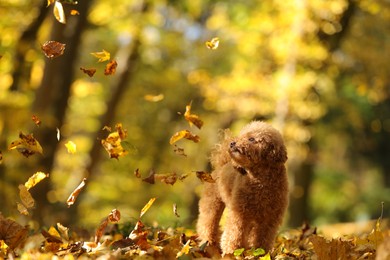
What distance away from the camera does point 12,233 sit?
3.57 meters

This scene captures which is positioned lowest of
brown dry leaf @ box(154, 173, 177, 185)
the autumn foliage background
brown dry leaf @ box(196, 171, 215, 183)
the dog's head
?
the autumn foliage background

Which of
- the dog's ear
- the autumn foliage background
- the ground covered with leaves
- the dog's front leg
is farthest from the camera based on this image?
the autumn foliage background

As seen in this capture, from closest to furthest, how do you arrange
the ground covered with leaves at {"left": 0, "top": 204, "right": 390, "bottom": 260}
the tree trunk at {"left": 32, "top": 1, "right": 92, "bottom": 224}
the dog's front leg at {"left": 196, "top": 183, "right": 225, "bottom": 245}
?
the ground covered with leaves at {"left": 0, "top": 204, "right": 390, "bottom": 260} < the dog's front leg at {"left": 196, "top": 183, "right": 225, "bottom": 245} < the tree trunk at {"left": 32, "top": 1, "right": 92, "bottom": 224}

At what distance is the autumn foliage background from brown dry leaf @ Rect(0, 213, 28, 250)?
29.5 inches

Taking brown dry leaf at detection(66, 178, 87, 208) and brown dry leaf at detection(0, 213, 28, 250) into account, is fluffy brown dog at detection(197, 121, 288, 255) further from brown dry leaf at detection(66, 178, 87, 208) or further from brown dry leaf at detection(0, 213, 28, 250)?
brown dry leaf at detection(0, 213, 28, 250)

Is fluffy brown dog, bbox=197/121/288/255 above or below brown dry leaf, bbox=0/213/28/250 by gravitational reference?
above

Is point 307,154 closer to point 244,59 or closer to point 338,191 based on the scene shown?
point 244,59

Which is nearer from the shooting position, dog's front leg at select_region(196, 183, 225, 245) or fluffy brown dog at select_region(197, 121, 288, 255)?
fluffy brown dog at select_region(197, 121, 288, 255)

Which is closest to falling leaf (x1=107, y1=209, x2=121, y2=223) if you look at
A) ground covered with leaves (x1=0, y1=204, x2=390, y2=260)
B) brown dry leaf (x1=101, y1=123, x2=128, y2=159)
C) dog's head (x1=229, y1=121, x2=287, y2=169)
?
ground covered with leaves (x1=0, y1=204, x2=390, y2=260)

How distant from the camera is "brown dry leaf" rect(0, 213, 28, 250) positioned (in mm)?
3529

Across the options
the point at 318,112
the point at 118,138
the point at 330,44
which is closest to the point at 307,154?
the point at 318,112

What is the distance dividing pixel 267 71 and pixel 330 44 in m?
1.89

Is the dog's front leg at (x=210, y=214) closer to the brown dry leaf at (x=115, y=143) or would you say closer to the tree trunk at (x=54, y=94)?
the brown dry leaf at (x=115, y=143)

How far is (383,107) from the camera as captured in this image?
18344 mm
